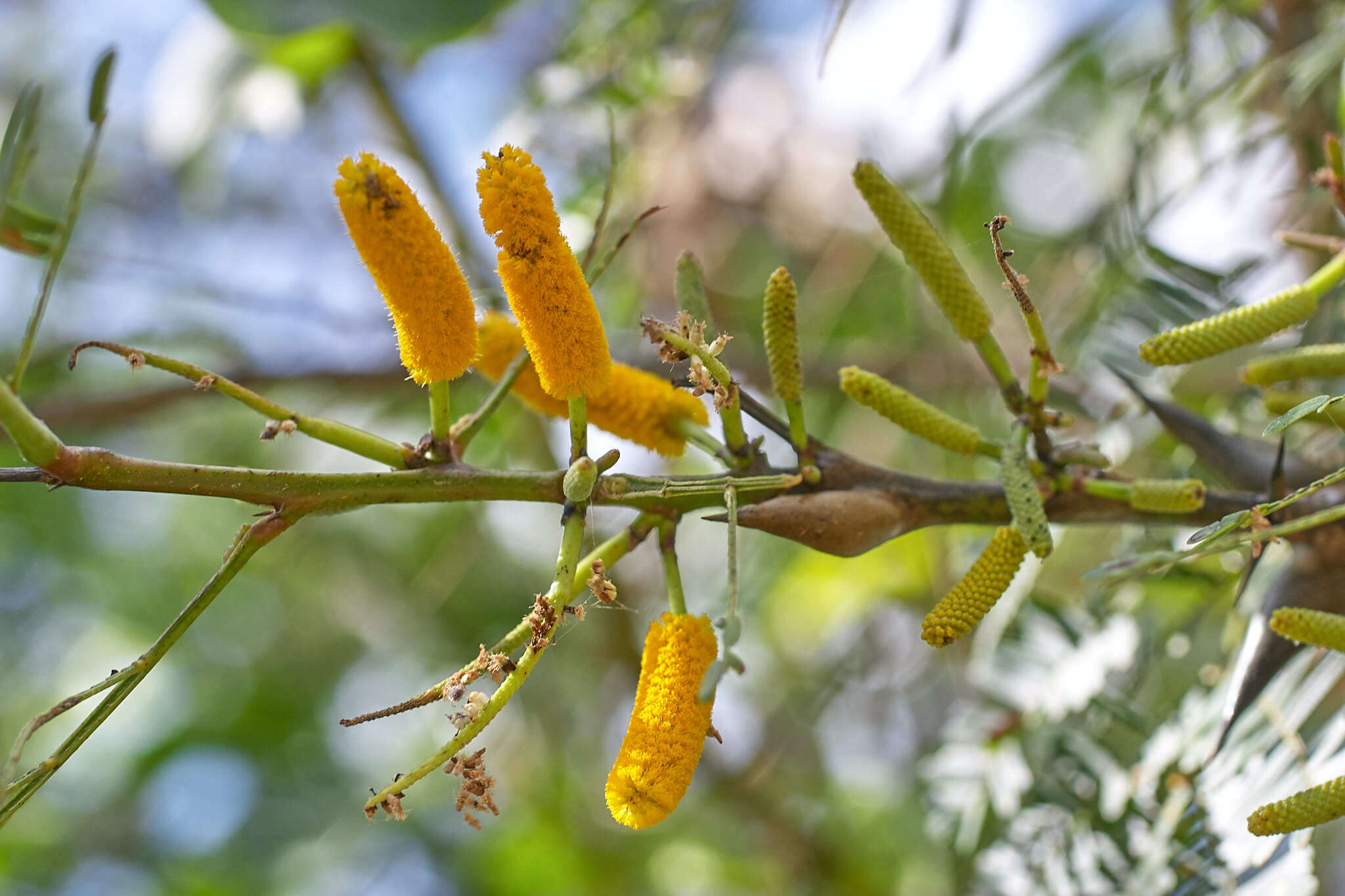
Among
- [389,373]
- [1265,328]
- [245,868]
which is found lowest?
[245,868]

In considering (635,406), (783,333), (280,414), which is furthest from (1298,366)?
(280,414)

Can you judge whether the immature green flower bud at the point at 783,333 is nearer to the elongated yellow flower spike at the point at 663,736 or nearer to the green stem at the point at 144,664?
the elongated yellow flower spike at the point at 663,736

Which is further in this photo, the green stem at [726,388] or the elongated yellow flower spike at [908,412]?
the elongated yellow flower spike at [908,412]

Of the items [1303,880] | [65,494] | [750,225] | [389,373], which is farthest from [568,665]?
[1303,880]

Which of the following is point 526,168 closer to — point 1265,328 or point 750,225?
point 1265,328

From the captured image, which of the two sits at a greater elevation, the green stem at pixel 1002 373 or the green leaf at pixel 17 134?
the green stem at pixel 1002 373

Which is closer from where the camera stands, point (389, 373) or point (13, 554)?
point (389, 373)

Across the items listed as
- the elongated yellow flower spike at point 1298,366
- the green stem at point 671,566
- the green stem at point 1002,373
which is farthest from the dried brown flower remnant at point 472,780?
the elongated yellow flower spike at point 1298,366
